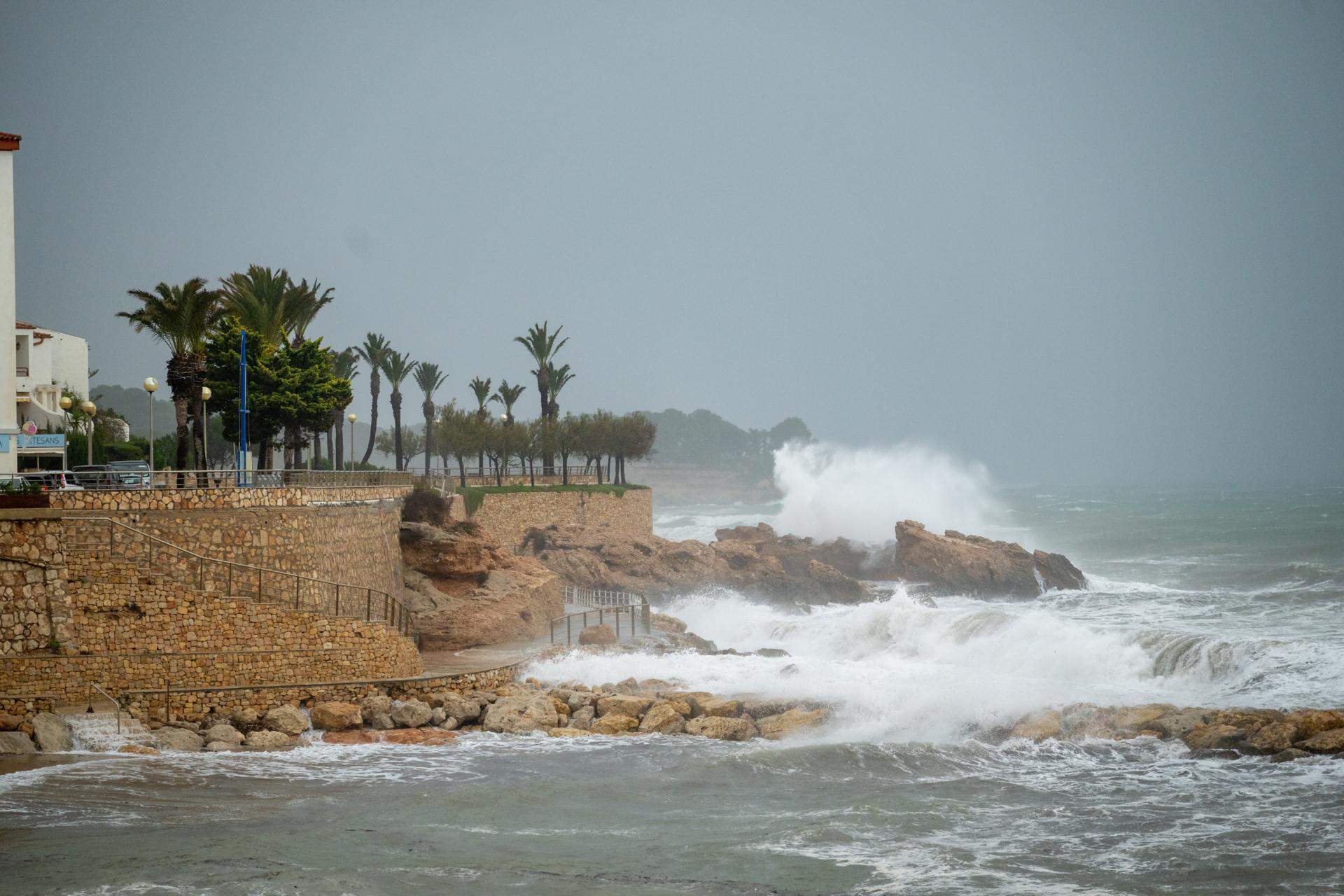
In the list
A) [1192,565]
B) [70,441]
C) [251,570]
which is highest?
[70,441]

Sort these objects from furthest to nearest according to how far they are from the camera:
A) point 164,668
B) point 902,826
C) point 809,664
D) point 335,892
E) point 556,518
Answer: point 556,518
point 809,664
point 164,668
point 902,826
point 335,892

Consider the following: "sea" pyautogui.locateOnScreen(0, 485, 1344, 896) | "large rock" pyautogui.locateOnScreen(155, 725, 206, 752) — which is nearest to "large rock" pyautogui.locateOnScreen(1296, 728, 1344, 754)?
"sea" pyautogui.locateOnScreen(0, 485, 1344, 896)

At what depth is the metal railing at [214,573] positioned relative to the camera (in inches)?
807

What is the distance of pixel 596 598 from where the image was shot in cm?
3766

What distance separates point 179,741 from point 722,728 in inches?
370

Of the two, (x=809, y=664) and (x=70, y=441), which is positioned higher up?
(x=70, y=441)

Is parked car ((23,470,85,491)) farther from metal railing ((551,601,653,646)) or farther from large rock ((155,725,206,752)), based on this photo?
metal railing ((551,601,653,646))

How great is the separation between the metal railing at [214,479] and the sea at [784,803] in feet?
17.1

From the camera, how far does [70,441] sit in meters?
35.6

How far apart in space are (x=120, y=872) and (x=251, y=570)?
Result: 28.0 ft

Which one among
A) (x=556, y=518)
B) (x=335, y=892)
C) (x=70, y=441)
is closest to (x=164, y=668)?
(x=335, y=892)

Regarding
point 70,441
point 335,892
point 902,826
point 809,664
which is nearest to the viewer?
point 335,892

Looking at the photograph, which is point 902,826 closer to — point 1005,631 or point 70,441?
point 1005,631

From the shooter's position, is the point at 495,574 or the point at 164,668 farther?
the point at 495,574
